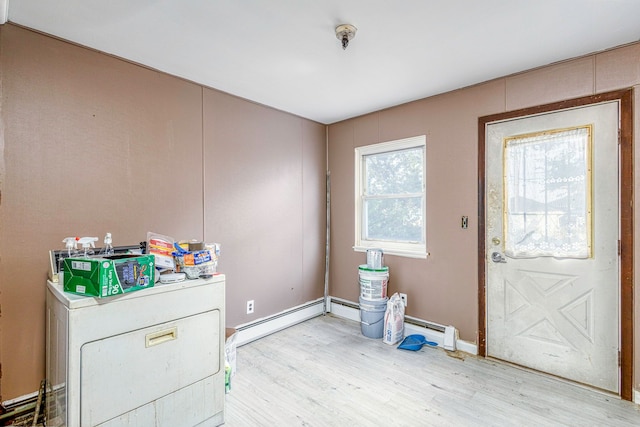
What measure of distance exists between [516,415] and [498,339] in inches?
30.8

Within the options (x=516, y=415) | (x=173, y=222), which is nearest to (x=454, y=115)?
(x=516, y=415)

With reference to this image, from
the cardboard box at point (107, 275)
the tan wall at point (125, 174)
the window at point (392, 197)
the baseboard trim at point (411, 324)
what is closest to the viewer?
the cardboard box at point (107, 275)

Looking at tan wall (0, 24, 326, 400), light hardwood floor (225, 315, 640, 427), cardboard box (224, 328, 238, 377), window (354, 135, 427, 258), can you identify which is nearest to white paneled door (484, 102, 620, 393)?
light hardwood floor (225, 315, 640, 427)

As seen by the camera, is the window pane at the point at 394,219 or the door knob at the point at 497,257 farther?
the window pane at the point at 394,219

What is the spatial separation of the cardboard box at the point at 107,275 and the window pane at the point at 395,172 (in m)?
2.63

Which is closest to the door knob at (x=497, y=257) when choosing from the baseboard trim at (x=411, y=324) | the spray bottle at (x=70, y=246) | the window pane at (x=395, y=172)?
the baseboard trim at (x=411, y=324)

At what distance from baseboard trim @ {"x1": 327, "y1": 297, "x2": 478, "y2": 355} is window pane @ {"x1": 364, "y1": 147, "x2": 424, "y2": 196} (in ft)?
4.56

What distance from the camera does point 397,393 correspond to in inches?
88.5

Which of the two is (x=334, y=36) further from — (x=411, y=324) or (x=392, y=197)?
(x=411, y=324)

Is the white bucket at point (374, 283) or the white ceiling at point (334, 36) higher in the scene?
the white ceiling at point (334, 36)

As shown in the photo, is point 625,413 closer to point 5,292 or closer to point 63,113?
point 5,292

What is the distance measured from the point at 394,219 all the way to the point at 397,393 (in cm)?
182

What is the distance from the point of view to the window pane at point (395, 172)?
10.9ft

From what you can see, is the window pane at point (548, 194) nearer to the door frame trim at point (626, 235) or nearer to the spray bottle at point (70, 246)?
the door frame trim at point (626, 235)
